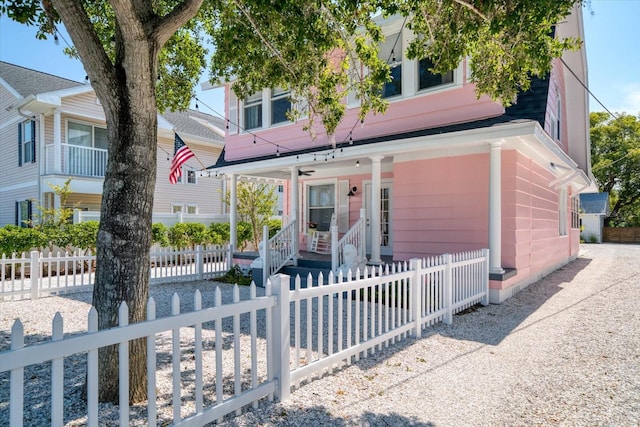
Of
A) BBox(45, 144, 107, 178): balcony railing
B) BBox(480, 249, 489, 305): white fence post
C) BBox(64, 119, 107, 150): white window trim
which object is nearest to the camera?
BBox(480, 249, 489, 305): white fence post

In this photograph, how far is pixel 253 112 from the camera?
12.6 m

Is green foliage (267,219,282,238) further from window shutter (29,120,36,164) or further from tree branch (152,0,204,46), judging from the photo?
tree branch (152,0,204,46)

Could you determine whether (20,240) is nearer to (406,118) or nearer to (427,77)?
(406,118)

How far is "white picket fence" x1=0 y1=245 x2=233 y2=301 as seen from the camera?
8.27m

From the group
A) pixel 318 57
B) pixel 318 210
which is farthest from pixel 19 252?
pixel 318 57

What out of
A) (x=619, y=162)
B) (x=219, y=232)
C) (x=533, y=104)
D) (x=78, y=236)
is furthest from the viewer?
(x=619, y=162)

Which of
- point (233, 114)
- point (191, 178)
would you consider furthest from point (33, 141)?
point (233, 114)

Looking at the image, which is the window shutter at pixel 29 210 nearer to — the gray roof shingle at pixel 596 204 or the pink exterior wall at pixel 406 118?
the pink exterior wall at pixel 406 118

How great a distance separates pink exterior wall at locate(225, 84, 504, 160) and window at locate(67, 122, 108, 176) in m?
8.18

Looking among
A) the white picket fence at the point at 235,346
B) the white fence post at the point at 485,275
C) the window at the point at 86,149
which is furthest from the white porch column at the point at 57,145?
the white fence post at the point at 485,275

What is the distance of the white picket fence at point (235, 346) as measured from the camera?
213cm

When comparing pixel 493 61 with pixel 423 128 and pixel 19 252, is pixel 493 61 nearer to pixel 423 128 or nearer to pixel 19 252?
pixel 423 128

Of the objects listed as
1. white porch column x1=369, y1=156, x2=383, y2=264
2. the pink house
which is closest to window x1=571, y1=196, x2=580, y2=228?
the pink house

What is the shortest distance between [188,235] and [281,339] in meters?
13.5
